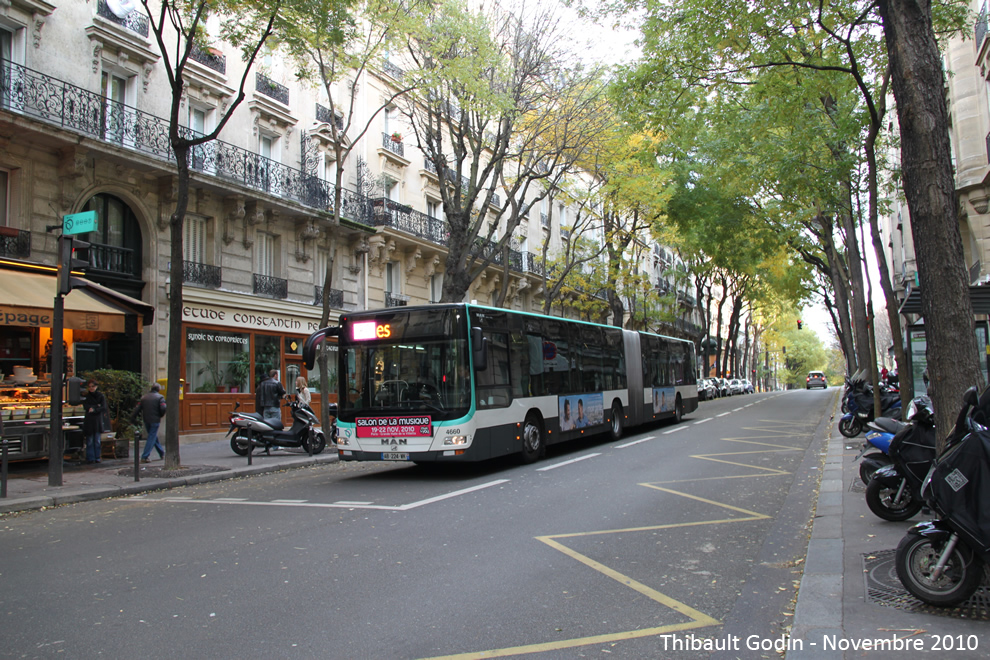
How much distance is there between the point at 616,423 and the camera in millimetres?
Answer: 17141

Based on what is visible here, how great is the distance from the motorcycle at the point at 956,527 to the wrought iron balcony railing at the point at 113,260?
1748cm

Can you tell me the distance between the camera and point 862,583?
4.77m

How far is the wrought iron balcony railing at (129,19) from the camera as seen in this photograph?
17.2 metres

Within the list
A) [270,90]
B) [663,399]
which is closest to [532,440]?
[663,399]

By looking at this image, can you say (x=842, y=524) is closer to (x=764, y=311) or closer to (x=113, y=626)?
(x=113, y=626)

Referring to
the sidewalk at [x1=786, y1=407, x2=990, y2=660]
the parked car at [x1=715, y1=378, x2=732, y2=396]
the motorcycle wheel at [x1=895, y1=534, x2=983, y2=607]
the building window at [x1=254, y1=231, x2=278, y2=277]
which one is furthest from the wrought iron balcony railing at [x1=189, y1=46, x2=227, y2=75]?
the parked car at [x1=715, y1=378, x2=732, y2=396]

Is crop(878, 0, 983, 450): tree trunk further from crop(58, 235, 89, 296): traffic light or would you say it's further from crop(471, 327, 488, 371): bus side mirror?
crop(58, 235, 89, 296): traffic light

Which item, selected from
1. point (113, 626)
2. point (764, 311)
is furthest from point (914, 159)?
point (764, 311)

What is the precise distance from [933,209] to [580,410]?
10.1m

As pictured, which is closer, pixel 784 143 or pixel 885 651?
pixel 885 651

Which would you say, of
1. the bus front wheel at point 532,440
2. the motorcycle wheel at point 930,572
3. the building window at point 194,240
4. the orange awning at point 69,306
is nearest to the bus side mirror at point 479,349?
the bus front wheel at point 532,440

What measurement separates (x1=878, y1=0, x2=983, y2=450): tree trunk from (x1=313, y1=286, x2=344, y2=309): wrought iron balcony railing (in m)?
19.6

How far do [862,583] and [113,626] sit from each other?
495cm

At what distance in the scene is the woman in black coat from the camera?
42.7 feet
